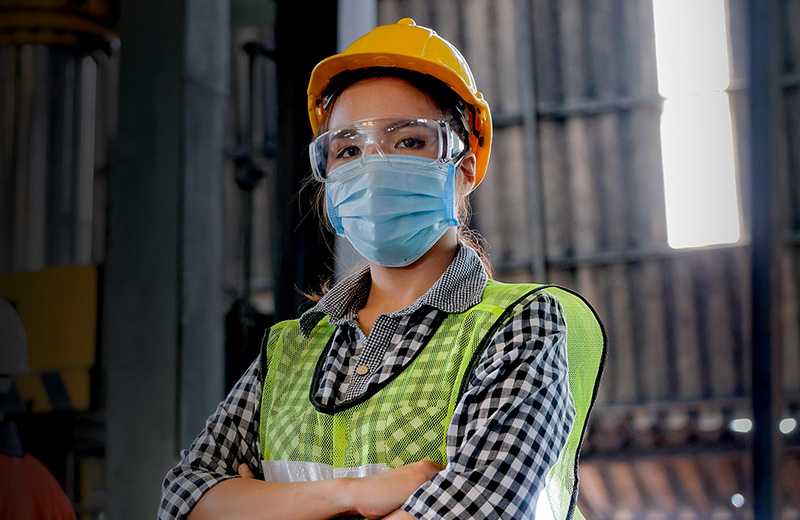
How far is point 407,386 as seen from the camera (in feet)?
6.44

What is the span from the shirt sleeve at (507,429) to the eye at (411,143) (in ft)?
1.49

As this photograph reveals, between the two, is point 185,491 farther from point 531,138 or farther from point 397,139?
point 531,138

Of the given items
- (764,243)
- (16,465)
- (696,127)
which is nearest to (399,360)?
(16,465)

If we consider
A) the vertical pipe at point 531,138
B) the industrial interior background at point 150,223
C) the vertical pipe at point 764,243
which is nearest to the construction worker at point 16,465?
the industrial interior background at point 150,223

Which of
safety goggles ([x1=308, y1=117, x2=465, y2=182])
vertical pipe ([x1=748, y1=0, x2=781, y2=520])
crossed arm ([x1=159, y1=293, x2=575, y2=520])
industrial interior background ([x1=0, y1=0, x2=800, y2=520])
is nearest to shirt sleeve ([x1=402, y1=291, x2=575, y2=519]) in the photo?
crossed arm ([x1=159, y1=293, x2=575, y2=520])

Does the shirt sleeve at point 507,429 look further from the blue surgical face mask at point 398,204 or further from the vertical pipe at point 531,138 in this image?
the vertical pipe at point 531,138

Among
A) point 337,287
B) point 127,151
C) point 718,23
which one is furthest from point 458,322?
point 718,23

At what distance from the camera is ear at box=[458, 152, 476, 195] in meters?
2.30

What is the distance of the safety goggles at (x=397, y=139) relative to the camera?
Result: 2.16m

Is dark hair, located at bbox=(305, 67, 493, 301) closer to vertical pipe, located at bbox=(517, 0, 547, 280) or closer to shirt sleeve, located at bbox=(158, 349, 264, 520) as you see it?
shirt sleeve, located at bbox=(158, 349, 264, 520)

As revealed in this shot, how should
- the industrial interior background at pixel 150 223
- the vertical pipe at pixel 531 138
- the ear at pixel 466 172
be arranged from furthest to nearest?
the vertical pipe at pixel 531 138 < the industrial interior background at pixel 150 223 < the ear at pixel 466 172

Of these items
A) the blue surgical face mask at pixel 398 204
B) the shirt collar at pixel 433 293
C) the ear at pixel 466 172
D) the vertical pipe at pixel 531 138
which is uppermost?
the vertical pipe at pixel 531 138

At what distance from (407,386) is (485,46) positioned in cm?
1148

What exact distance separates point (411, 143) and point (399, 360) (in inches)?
19.2
